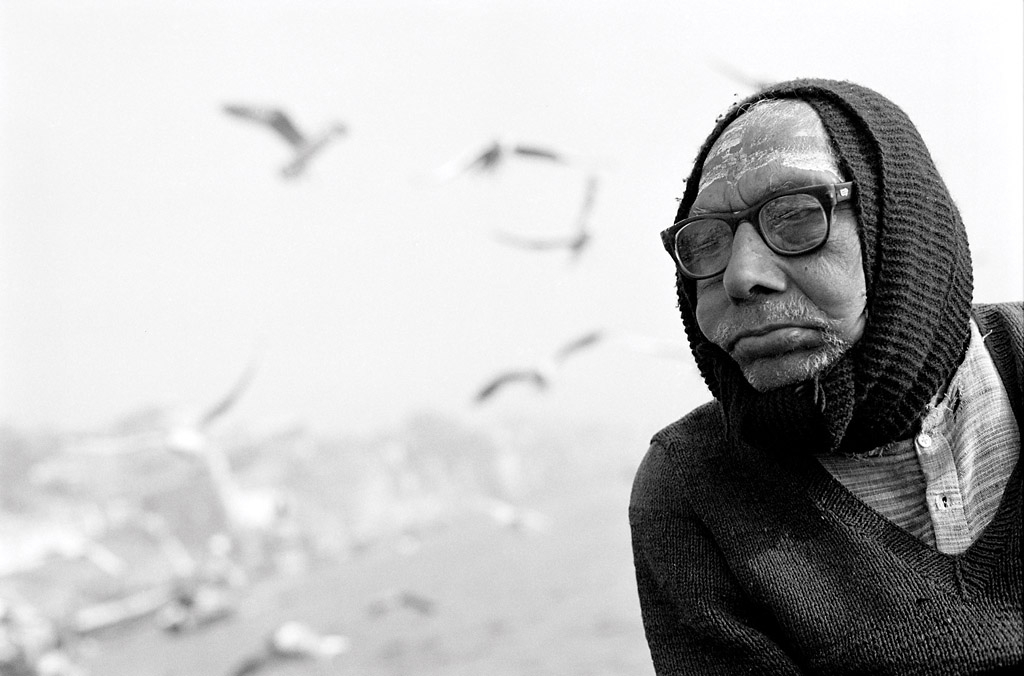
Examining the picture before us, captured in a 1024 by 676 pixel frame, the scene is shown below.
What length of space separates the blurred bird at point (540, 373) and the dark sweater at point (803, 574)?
305 centimetres

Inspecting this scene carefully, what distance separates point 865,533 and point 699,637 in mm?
220

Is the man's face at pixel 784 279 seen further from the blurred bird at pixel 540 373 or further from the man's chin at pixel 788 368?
the blurred bird at pixel 540 373

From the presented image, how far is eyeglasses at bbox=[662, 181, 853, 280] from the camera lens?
0.89m

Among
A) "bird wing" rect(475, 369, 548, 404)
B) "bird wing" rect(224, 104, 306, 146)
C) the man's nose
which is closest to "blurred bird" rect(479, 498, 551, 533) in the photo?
"bird wing" rect(475, 369, 548, 404)

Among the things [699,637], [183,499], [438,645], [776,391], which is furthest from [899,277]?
[183,499]

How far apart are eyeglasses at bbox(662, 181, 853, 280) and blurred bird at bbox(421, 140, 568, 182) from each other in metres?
3.02

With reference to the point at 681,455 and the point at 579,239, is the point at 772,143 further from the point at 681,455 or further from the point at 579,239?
the point at 579,239

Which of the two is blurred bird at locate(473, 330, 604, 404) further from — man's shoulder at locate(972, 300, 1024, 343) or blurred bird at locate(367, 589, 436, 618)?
man's shoulder at locate(972, 300, 1024, 343)

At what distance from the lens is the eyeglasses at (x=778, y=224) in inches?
35.0

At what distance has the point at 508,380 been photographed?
169 inches

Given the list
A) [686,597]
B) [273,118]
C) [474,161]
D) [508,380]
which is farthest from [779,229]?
[273,118]

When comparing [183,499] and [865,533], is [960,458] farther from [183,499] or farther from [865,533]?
[183,499]

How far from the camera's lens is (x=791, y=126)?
3.11ft

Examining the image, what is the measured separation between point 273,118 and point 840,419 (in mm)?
4506
